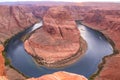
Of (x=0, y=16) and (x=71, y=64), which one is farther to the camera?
(x=0, y=16)

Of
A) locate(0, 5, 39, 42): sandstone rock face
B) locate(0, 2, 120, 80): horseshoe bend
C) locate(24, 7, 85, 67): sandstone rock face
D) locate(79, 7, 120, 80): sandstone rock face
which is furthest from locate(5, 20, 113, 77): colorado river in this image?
locate(0, 5, 39, 42): sandstone rock face

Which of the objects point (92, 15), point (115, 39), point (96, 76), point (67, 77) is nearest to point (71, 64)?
point (96, 76)

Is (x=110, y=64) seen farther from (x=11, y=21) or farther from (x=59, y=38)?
(x=11, y=21)

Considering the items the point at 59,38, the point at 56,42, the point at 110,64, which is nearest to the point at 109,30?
the point at 59,38

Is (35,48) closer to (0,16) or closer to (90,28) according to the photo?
(0,16)

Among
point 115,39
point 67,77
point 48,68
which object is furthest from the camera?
point 115,39

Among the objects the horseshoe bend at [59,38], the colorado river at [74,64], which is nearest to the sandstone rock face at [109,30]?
the horseshoe bend at [59,38]
